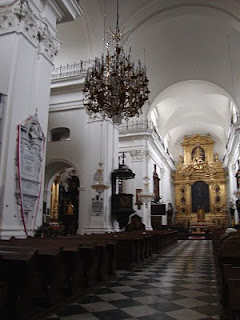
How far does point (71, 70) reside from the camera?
38.7ft

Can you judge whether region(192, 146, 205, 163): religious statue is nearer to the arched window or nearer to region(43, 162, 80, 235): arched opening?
region(43, 162, 80, 235): arched opening

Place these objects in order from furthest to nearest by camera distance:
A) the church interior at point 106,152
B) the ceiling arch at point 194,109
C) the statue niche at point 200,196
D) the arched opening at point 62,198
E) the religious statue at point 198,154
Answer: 1. the religious statue at point 198,154
2. the statue niche at point 200,196
3. the ceiling arch at point 194,109
4. the arched opening at point 62,198
5. the church interior at point 106,152

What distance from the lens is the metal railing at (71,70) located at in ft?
37.0

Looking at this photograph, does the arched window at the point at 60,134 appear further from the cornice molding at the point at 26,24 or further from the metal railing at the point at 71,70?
the cornice molding at the point at 26,24

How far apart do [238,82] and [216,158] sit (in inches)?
513

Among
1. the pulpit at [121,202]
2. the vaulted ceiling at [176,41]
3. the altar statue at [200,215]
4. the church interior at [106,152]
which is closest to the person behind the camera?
the church interior at [106,152]

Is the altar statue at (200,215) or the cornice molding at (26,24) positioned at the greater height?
the cornice molding at (26,24)

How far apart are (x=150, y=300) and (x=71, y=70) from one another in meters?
9.97

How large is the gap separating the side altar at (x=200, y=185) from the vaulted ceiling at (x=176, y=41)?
8.70 meters

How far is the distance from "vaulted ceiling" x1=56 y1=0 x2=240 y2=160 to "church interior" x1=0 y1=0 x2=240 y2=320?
5 cm

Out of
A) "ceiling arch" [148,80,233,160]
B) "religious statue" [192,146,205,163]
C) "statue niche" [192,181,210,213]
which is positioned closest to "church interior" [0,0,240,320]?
"ceiling arch" [148,80,233,160]

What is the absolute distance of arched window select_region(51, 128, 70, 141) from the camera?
39.8 feet

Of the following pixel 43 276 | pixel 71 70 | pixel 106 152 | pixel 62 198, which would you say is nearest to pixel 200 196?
pixel 62 198

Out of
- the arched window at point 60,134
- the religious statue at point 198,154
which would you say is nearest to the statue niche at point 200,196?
the religious statue at point 198,154
